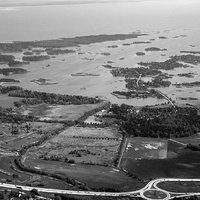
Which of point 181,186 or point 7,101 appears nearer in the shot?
point 181,186

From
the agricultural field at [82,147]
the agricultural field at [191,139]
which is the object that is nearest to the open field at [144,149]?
the agricultural field at [82,147]

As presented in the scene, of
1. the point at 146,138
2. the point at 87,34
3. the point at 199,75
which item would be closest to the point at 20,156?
the point at 146,138

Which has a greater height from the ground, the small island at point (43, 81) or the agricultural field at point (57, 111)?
the small island at point (43, 81)

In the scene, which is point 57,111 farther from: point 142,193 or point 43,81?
point 142,193

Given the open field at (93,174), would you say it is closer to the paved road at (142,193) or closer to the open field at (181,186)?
the paved road at (142,193)

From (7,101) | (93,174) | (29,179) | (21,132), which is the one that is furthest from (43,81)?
(29,179)

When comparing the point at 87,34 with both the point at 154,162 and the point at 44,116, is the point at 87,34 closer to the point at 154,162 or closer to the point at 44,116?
the point at 44,116

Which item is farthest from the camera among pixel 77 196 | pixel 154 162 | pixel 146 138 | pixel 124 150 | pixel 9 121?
pixel 9 121
